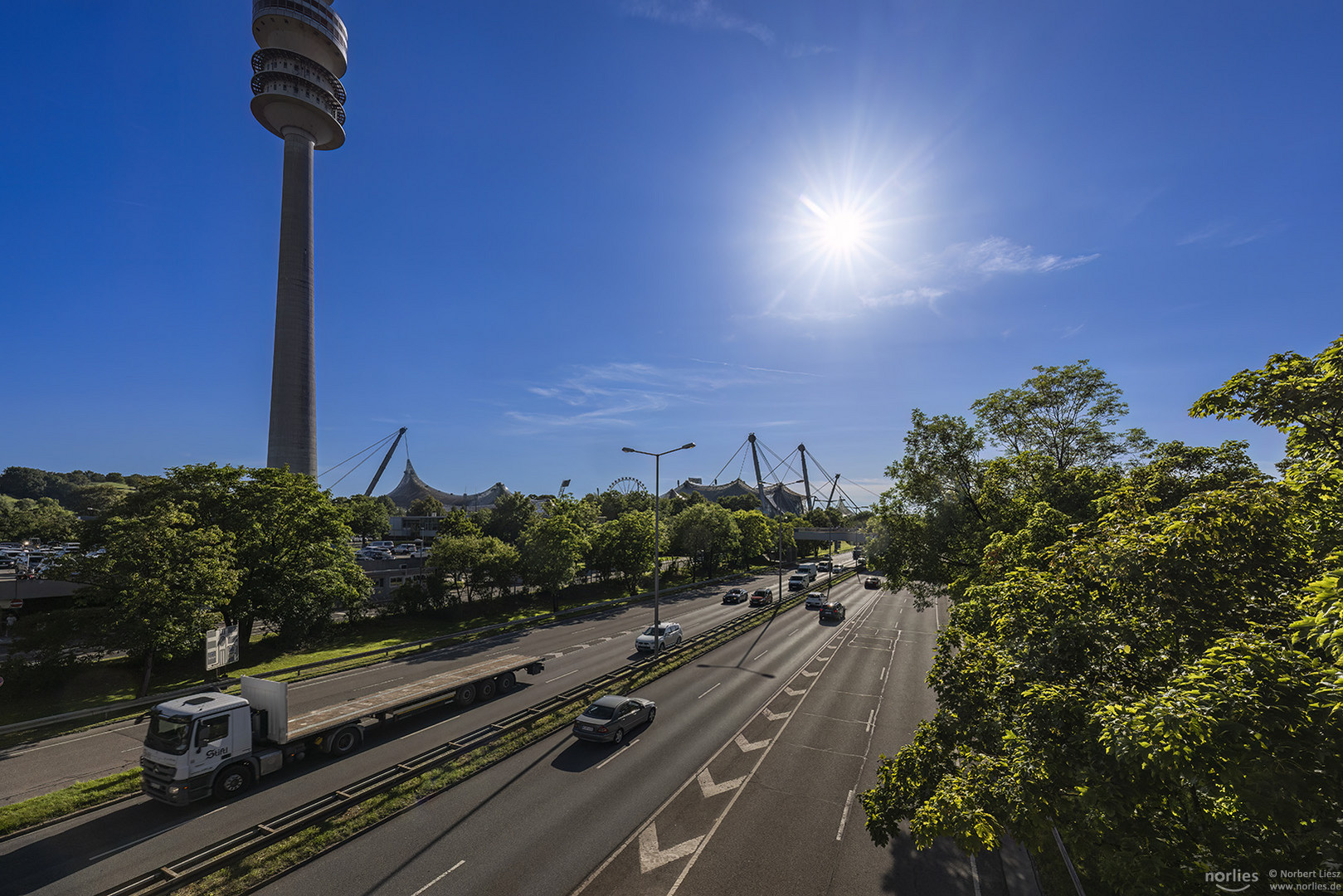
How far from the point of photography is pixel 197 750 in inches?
622

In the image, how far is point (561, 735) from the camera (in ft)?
69.3

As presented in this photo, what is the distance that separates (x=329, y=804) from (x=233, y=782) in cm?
439

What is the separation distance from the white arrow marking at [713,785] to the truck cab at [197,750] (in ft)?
47.4

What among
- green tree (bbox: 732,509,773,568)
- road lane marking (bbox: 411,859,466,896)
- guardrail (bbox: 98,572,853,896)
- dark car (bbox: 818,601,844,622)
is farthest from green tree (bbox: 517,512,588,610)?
road lane marking (bbox: 411,859,466,896)

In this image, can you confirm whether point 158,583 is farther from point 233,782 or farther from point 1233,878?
point 1233,878

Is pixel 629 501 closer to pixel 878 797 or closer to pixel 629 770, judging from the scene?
pixel 629 770

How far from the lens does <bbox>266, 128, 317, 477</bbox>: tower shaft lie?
6588cm

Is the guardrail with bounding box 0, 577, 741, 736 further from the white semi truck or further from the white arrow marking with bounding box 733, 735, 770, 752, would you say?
the white arrow marking with bounding box 733, 735, 770, 752

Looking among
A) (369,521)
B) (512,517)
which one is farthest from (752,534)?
(369,521)

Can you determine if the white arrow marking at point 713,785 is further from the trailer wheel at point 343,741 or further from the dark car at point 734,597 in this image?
the dark car at point 734,597

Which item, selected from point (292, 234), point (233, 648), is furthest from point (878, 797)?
point (292, 234)

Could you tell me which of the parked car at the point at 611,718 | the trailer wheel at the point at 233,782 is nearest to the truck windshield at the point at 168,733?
the trailer wheel at the point at 233,782

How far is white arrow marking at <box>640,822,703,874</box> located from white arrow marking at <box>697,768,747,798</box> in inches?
100.0

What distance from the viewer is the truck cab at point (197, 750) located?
50.8 feet
